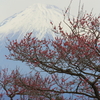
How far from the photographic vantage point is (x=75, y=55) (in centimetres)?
720

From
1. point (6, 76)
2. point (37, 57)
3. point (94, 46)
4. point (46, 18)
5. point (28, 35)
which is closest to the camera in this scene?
point (94, 46)

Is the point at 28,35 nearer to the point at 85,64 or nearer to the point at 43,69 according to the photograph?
the point at 43,69

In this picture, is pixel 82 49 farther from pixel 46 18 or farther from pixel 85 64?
pixel 46 18

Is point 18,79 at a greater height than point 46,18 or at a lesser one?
lesser

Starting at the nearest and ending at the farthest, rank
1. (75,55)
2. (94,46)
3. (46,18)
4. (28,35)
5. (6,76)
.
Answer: (75,55) → (94,46) → (28,35) → (6,76) → (46,18)

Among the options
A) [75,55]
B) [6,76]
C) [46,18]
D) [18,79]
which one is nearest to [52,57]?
[75,55]

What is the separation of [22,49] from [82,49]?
2627mm

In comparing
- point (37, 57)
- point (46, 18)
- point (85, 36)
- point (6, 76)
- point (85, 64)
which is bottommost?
point (85, 64)

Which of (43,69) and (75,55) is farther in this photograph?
(43,69)

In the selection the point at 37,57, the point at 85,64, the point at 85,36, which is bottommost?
the point at 85,64

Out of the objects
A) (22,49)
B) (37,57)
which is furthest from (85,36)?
(22,49)

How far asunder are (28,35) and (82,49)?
2.66m

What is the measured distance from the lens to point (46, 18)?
191m

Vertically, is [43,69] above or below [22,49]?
below
